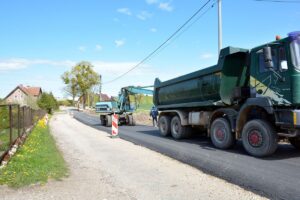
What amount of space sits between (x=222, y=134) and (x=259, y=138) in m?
1.70

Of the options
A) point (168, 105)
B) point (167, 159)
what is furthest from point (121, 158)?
point (168, 105)

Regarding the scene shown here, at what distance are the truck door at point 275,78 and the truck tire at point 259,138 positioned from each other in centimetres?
68

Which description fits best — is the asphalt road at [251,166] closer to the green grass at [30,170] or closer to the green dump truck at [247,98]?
the green dump truck at [247,98]

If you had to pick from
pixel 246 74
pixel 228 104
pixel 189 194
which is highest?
pixel 246 74

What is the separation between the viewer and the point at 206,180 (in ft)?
20.3

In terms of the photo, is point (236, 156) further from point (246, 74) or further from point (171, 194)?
point (171, 194)

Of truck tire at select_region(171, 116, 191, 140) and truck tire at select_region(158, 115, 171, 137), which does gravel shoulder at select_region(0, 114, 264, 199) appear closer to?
truck tire at select_region(171, 116, 191, 140)

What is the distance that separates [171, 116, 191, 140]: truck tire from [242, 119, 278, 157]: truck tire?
4.17m

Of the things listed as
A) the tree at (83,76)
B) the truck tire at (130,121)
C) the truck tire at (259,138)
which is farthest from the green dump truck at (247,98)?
the tree at (83,76)

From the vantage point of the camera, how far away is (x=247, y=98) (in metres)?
9.12

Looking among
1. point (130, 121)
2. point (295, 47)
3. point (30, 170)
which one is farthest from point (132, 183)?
point (130, 121)

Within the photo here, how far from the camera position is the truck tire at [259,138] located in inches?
306

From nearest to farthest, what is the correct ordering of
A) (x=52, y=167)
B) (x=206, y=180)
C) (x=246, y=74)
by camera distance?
(x=206, y=180) < (x=52, y=167) < (x=246, y=74)

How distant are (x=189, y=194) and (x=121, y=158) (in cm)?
382
